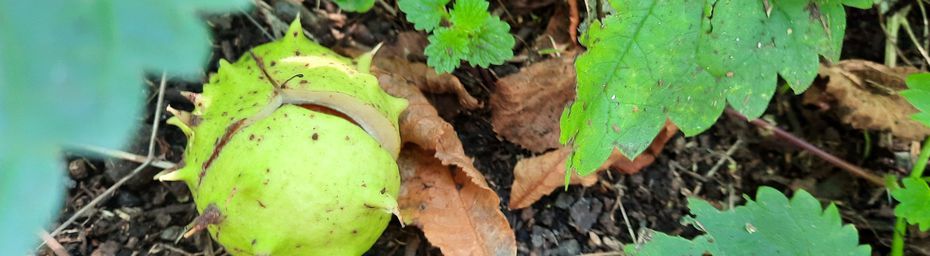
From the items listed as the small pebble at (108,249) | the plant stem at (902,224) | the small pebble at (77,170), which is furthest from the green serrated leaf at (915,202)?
the small pebble at (77,170)

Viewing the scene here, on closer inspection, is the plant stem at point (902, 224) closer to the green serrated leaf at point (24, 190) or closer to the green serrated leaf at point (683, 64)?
the green serrated leaf at point (683, 64)

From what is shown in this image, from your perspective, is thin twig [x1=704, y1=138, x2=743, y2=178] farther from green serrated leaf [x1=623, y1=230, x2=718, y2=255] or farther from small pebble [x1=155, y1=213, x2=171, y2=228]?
small pebble [x1=155, y1=213, x2=171, y2=228]

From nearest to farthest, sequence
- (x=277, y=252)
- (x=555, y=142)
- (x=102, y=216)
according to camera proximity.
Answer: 1. (x=277, y=252)
2. (x=102, y=216)
3. (x=555, y=142)

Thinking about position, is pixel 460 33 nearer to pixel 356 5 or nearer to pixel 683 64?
pixel 356 5

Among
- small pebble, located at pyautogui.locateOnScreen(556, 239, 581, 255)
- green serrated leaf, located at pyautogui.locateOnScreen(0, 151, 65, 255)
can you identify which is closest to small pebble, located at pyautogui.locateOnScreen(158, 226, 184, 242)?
A: small pebble, located at pyautogui.locateOnScreen(556, 239, 581, 255)

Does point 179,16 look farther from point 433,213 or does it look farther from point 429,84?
point 429,84

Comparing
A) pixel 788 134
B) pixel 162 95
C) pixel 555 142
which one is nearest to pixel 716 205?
pixel 788 134

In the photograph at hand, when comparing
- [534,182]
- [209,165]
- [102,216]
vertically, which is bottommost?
[102,216]
